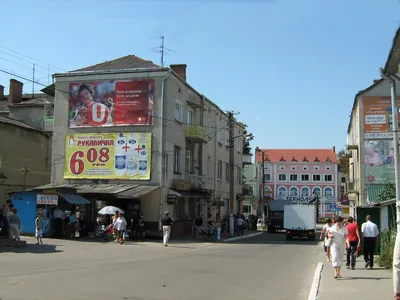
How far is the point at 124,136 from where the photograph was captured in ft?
104

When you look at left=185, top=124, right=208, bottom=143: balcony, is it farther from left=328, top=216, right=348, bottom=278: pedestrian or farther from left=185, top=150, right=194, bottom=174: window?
left=328, top=216, right=348, bottom=278: pedestrian

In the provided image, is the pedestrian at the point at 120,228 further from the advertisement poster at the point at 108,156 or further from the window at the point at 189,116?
the window at the point at 189,116

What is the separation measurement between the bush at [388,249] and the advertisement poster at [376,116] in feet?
82.2

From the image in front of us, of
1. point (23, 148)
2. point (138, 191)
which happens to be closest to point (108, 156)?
point (138, 191)

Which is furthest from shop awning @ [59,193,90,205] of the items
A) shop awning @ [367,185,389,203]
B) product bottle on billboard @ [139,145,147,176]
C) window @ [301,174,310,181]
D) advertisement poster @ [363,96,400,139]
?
window @ [301,174,310,181]

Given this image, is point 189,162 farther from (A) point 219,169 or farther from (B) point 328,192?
(B) point 328,192

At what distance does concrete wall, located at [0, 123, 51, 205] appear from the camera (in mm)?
35750

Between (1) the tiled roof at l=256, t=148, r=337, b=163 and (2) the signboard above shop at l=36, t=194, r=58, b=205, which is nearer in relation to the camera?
(2) the signboard above shop at l=36, t=194, r=58, b=205

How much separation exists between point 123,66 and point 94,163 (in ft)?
23.4

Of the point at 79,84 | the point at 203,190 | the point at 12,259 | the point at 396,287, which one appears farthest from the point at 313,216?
the point at 396,287

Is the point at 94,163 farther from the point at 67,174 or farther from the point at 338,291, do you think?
the point at 338,291

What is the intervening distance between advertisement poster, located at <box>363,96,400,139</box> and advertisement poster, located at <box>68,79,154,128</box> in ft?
64.1

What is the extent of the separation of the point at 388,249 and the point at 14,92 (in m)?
39.1

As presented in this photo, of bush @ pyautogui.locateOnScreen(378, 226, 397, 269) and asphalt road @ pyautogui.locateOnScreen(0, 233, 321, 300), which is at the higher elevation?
bush @ pyautogui.locateOnScreen(378, 226, 397, 269)
